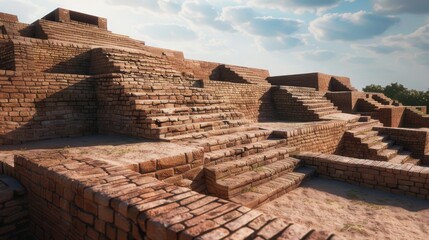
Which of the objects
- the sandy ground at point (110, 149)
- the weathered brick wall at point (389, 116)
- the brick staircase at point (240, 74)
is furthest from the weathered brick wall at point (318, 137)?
the brick staircase at point (240, 74)

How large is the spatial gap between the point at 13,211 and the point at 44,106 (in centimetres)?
309

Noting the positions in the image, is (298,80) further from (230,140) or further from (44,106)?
(44,106)

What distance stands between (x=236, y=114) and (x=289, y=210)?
362 centimetres

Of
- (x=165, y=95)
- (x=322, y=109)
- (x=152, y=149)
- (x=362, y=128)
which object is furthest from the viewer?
(x=322, y=109)

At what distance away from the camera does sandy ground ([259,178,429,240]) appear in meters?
3.42

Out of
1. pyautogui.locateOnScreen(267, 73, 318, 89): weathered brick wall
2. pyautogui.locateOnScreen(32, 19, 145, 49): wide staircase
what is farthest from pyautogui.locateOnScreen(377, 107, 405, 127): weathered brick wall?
pyautogui.locateOnScreen(32, 19, 145, 49): wide staircase

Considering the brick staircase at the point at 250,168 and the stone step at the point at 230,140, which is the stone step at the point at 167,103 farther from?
the stone step at the point at 230,140

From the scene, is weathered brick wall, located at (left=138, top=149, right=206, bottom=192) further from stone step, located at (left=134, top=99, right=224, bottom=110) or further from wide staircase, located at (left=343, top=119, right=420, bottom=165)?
wide staircase, located at (left=343, top=119, right=420, bottom=165)

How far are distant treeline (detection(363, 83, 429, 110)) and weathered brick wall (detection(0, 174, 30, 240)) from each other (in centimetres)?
2717

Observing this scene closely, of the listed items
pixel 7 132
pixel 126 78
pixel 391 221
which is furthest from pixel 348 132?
pixel 7 132

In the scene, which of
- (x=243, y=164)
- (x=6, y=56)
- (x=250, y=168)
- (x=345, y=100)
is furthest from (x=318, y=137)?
(x=6, y=56)

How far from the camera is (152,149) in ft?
14.3

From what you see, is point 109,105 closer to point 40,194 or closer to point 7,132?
point 7,132

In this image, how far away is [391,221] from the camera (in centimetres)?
369
